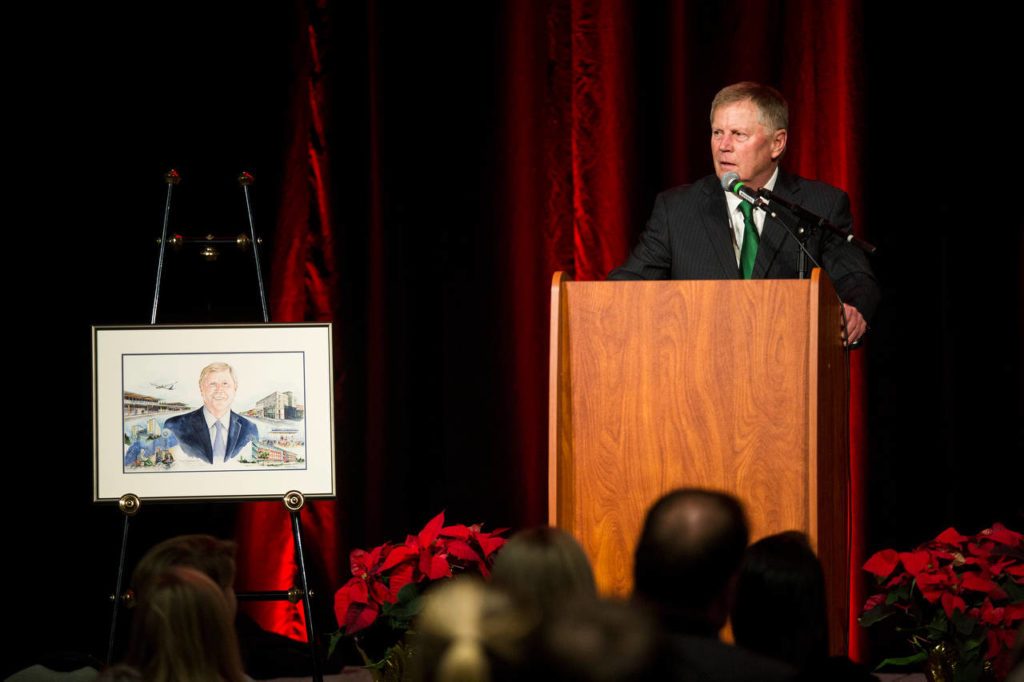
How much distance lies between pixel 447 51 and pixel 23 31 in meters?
1.56

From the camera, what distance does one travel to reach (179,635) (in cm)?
191

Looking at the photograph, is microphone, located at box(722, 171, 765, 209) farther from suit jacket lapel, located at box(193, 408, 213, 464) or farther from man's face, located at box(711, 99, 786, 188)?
suit jacket lapel, located at box(193, 408, 213, 464)

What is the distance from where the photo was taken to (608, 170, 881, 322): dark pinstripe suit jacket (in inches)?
122

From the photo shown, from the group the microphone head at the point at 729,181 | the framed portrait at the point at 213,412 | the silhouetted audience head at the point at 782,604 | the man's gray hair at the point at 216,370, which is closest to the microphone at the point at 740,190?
the microphone head at the point at 729,181

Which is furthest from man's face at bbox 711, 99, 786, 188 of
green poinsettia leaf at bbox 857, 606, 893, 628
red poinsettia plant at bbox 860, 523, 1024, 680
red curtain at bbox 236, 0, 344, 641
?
red curtain at bbox 236, 0, 344, 641

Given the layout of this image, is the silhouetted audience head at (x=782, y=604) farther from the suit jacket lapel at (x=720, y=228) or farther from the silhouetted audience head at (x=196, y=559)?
the suit jacket lapel at (x=720, y=228)

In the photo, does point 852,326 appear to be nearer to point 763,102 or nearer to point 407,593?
point 763,102

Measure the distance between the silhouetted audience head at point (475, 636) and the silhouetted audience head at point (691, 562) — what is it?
0.35 m

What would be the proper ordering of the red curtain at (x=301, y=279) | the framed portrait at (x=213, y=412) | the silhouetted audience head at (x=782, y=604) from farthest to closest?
the red curtain at (x=301, y=279), the framed portrait at (x=213, y=412), the silhouetted audience head at (x=782, y=604)

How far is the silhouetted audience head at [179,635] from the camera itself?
191cm

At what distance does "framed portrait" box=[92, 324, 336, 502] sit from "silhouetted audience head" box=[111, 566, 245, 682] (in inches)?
68.3

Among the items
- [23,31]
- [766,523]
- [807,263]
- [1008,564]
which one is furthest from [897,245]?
[23,31]

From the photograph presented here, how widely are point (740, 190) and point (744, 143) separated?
1.78ft

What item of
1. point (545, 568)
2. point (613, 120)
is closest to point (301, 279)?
point (613, 120)
